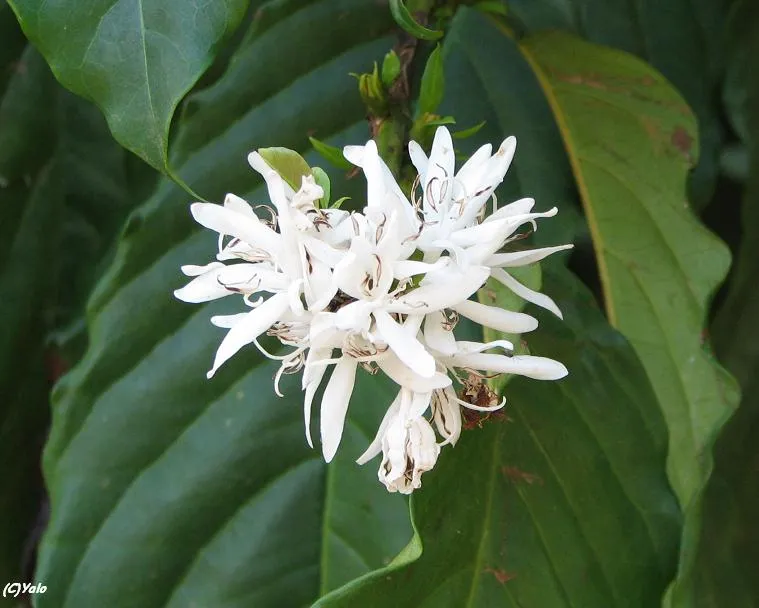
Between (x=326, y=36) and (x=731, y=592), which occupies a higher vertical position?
(x=326, y=36)

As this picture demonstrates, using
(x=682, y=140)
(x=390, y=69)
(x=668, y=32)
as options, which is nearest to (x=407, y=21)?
(x=390, y=69)

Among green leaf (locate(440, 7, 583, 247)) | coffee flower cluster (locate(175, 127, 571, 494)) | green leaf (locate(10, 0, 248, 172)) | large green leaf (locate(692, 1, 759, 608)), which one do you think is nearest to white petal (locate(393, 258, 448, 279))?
coffee flower cluster (locate(175, 127, 571, 494))

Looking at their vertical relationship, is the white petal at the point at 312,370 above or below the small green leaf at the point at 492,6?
below

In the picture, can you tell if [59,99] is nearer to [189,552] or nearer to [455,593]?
[189,552]

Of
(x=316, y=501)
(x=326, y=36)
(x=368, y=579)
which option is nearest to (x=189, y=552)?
(x=316, y=501)

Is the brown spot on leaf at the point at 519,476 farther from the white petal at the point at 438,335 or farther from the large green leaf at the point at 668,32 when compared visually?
the large green leaf at the point at 668,32

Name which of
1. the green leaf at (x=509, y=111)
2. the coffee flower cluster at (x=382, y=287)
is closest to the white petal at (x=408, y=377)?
the coffee flower cluster at (x=382, y=287)

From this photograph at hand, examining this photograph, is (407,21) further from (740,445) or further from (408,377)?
(740,445)
